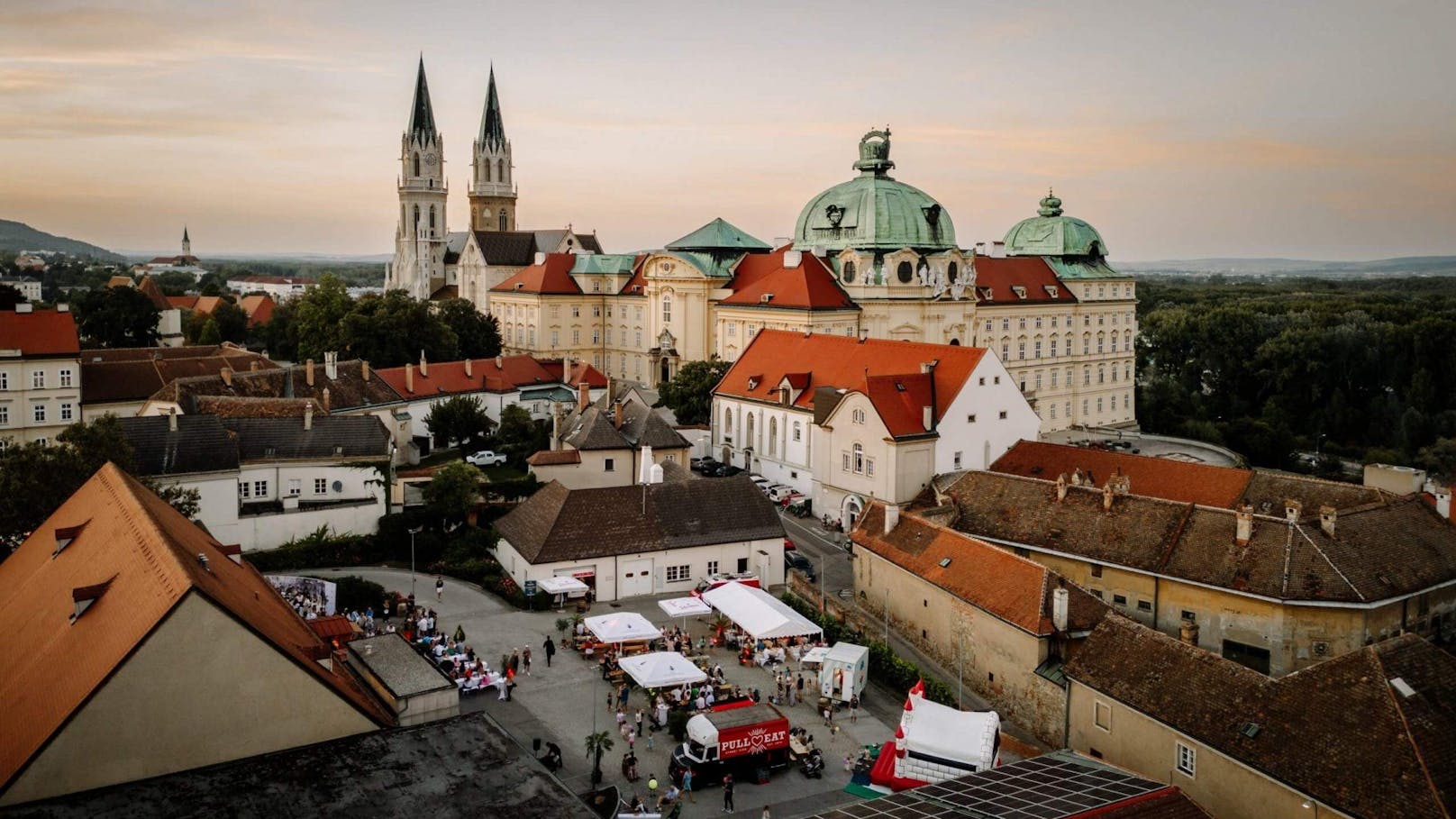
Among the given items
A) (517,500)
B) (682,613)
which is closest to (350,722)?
(682,613)

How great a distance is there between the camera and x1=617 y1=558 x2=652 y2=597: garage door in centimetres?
3784

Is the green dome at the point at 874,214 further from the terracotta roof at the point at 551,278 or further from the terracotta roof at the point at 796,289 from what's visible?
the terracotta roof at the point at 551,278

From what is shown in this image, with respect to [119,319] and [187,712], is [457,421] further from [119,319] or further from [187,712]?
[119,319]

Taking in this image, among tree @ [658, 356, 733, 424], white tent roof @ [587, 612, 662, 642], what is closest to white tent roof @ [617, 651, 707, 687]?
white tent roof @ [587, 612, 662, 642]

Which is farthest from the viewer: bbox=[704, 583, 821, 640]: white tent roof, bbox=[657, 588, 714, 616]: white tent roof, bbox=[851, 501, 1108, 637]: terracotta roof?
bbox=[657, 588, 714, 616]: white tent roof

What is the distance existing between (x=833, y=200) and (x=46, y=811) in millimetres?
Answer: 68251

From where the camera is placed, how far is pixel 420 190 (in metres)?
120

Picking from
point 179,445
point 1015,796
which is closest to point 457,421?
point 179,445

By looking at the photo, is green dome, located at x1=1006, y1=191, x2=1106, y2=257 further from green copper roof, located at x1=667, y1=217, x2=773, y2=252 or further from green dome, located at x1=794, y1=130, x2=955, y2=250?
green copper roof, located at x1=667, y1=217, x2=773, y2=252

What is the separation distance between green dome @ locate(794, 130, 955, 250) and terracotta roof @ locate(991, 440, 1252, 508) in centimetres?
2998

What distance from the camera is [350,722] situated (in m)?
20.0

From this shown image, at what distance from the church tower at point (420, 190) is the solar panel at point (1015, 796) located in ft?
349

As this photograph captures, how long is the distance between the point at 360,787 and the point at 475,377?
49.4m

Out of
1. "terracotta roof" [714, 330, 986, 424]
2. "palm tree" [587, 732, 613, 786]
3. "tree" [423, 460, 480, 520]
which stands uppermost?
"terracotta roof" [714, 330, 986, 424]
